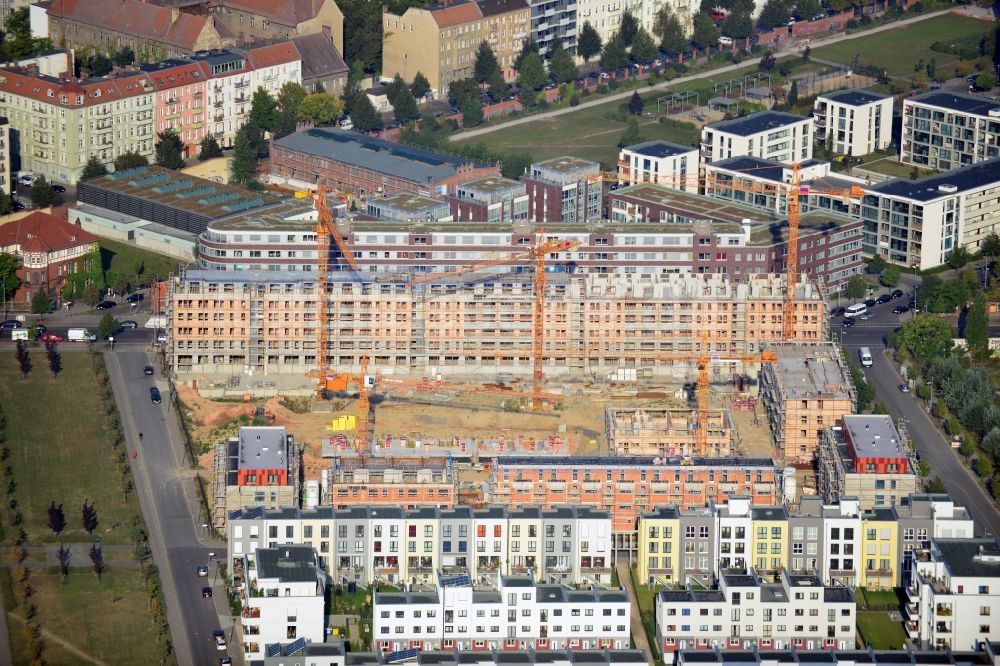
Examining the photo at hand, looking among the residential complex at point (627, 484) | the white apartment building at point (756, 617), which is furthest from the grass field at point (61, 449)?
the white apartment building at point (756, 617)

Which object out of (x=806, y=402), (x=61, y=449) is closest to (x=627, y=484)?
(x=806, y=402)

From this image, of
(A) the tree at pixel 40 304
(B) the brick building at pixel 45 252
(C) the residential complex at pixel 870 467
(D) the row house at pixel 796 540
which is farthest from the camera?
(B) the brick building at pixel 45 252

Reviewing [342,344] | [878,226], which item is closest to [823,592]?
[342,344]

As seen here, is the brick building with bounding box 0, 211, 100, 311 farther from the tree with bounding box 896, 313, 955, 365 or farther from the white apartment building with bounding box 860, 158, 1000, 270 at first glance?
the tree with bounding box 896, 313, 955, 365

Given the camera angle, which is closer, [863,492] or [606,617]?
[606,617]

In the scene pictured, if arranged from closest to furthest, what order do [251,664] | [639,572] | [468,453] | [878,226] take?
[251,664] → [639,572] → [468,453] → [878,226]

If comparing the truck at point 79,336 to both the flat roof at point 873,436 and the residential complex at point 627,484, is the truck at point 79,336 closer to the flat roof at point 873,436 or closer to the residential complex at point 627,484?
the residential complex at point 627,484

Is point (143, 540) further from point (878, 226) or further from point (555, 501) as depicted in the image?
point (878, 226)
